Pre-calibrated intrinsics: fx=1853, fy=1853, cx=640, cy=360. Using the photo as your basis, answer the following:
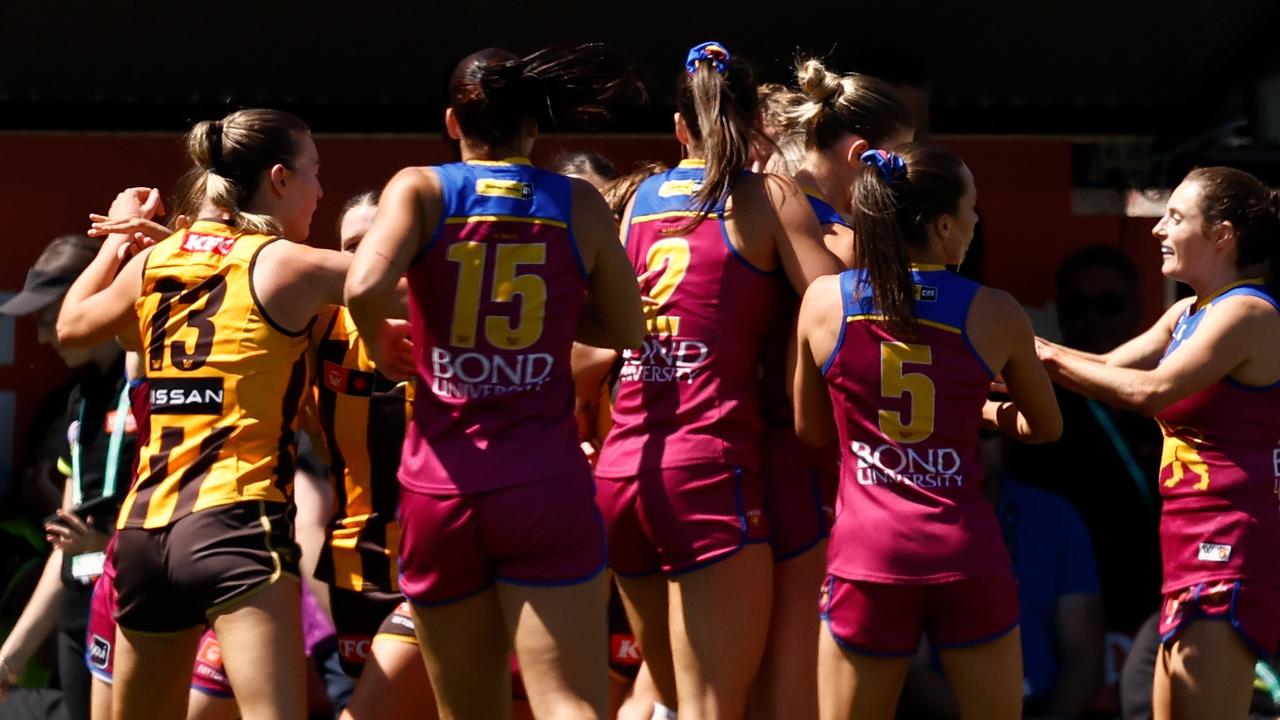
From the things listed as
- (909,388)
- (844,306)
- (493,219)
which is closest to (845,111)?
(844,306)

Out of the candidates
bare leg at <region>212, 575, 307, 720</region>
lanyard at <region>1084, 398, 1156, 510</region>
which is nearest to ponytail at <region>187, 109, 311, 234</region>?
bare leg at <region>212, 575, 307, 720</region>

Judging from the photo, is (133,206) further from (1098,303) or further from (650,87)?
(1098,303)

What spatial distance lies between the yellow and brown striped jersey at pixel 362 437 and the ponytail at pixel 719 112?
3.38 feet

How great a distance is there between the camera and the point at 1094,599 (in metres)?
5.71

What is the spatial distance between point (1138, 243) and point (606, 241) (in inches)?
136

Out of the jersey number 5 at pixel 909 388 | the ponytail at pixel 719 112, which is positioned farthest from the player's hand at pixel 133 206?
the jersey number 5 at pixel 909 388

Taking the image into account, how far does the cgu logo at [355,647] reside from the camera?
476 cm

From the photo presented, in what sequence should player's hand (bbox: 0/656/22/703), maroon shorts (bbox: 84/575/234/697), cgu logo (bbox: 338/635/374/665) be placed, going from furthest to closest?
player's hand (bbox: 0/656/22/703)
cgu logo (bbox: 338/635/374/665)
maroon shorts (bbox: 84/575/234/697)

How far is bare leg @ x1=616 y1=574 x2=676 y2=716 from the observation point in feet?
13.6

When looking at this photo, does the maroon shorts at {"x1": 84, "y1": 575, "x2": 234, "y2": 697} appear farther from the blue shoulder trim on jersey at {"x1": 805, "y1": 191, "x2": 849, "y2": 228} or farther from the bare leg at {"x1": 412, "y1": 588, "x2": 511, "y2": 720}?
the blue shoulder trim on jersey at {"x1": 805, "y1": 191, "x2": 849, "y2": 228}

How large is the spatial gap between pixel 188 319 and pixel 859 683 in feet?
5.41

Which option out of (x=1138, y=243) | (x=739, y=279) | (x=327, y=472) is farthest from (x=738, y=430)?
(x=1138, y=243)

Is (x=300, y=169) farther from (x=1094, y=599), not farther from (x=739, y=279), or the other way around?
(x=1094, y=599)

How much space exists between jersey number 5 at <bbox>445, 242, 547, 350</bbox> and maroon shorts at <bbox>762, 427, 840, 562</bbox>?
2.52ft
